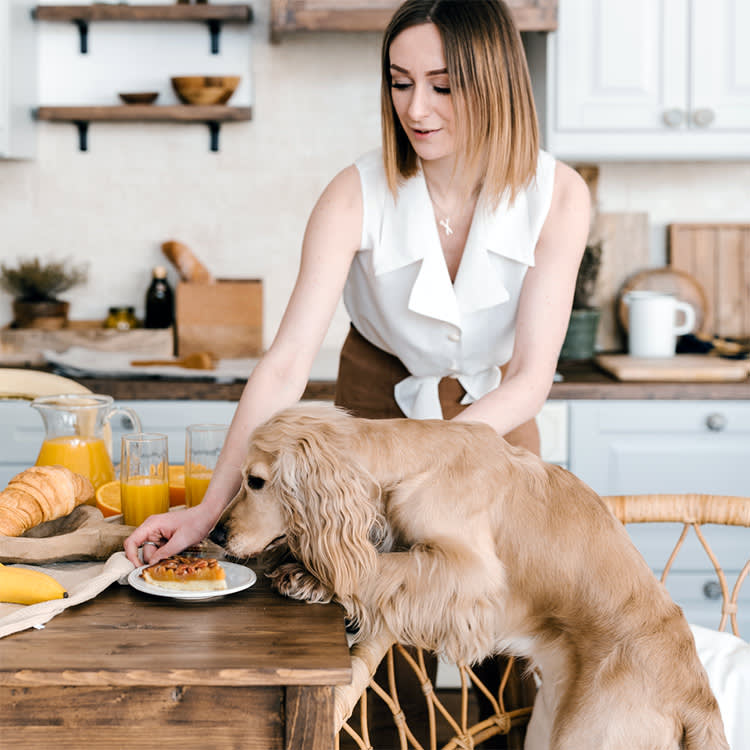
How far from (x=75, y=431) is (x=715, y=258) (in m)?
2.62

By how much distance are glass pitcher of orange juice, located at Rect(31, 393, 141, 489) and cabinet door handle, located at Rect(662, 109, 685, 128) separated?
2129mm

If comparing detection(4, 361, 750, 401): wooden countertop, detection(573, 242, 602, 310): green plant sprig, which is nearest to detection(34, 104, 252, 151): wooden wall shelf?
detection(4, 361, 750, 401): wooden countertop

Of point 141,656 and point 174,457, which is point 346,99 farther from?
point 141,656

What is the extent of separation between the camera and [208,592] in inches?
44.7

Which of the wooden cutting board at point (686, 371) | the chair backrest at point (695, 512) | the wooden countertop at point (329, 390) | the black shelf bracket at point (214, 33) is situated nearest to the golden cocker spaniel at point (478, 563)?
the chair backrest at point (695, 512)

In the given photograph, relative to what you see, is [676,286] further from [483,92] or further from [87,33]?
[87,33]

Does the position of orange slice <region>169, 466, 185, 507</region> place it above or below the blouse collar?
below

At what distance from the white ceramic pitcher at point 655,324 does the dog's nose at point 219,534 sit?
2.23 meters

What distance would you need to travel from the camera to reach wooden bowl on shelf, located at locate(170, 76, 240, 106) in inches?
128

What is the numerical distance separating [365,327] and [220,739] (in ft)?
3.64

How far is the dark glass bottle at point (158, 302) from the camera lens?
3348 mm

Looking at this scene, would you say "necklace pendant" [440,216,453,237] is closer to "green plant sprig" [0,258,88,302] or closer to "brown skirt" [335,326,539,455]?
"brown skirt" [335,326,539,455]

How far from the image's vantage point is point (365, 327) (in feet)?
6.46

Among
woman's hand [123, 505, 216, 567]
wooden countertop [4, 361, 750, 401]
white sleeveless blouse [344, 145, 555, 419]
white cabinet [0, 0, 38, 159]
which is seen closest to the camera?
woman's hand [123, 505, 216, 567]
